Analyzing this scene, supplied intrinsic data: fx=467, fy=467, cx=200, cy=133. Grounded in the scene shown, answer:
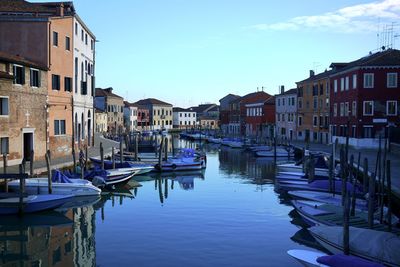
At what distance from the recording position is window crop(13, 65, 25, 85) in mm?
23734

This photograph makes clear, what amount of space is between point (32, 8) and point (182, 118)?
88781 millimetres

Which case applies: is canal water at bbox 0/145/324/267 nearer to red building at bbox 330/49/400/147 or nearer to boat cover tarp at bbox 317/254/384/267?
boat cover tarp at bbox 317/254/384/267

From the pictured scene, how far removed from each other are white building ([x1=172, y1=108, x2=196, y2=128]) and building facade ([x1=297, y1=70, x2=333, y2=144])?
6134cm

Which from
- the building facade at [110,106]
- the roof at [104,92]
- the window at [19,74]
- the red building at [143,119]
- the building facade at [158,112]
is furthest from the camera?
the building facade at [158,112]

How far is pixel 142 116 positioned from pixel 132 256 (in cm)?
9021

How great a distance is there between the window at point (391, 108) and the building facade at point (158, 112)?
232 ft

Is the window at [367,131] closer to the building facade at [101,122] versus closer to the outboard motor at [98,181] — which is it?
the outboard motor at [98,181]

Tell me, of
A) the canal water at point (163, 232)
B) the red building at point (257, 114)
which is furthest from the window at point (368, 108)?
the red building at point (257, 114)

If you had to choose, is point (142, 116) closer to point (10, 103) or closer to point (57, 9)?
point (57, 9)

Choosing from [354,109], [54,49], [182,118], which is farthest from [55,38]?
[182,118]

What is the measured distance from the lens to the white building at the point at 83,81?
32594 mm

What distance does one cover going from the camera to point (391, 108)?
3878 centimetres

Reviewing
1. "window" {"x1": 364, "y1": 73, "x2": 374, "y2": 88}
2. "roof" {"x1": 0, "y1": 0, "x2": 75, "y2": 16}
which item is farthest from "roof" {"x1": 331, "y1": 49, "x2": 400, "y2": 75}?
"roof" {"x1": 0, "y1": 0, "x2": 75, "y2": 16}

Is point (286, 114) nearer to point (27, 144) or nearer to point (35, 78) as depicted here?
point (35, 78)
